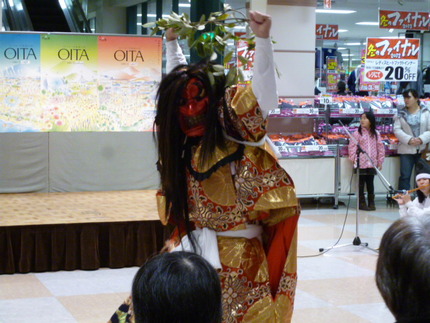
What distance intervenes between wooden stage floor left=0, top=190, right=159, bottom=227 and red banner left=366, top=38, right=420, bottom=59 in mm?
3899

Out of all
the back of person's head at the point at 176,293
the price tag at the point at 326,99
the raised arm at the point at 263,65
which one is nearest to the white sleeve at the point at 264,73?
the raised arm at the point at 263,65

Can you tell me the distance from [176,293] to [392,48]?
29.7 ft

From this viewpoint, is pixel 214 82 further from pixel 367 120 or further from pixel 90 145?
pixel 367 120

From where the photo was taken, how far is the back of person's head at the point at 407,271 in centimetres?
137

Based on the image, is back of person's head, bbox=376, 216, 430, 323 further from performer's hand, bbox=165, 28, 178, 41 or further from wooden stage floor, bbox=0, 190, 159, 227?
wooden stage floor, bbox=0, 190, 159, 227

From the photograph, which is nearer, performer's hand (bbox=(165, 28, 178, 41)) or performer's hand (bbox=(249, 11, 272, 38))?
performer's hand (bbox=(249, 11, 272, 38))

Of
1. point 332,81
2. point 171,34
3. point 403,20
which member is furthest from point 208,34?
point 332,81

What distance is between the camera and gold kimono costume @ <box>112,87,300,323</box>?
2.67m

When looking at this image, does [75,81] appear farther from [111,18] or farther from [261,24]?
[111,18]

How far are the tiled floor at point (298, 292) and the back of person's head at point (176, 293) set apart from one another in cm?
316

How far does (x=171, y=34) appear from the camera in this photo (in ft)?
9.95

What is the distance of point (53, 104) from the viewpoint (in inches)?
291

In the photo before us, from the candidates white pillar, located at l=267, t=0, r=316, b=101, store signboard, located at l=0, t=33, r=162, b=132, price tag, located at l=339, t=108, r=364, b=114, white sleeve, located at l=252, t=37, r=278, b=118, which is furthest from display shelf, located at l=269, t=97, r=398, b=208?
white sleeve, located at l=252, t=37, r=278, b=118

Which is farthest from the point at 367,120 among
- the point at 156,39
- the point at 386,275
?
the point at 386,275
